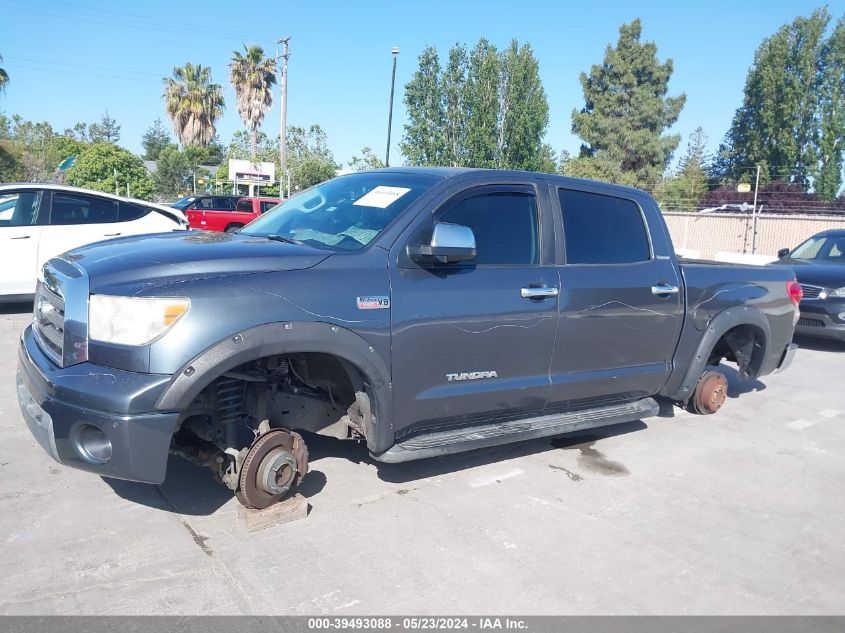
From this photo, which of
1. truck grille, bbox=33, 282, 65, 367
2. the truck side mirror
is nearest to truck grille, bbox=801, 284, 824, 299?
the truck side mirror

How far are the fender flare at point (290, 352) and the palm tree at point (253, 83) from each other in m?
49.4

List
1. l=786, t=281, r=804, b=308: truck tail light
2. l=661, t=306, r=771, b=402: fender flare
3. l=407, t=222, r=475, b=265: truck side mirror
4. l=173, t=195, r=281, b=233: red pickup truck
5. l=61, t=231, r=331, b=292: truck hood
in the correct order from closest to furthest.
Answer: l=61, t=231, r=331, b=292: truck hood, l=407, t=222, r=475, b=265: truck side mirror, l=661, t=306, r=771, b=402: fender flare, l=786, t=281, r=804, b=308: truck tail light, l=173, t=195, r=281, b=233: red pickup truck

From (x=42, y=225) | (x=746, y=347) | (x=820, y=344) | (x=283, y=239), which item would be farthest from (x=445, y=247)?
(x=820, y=344)

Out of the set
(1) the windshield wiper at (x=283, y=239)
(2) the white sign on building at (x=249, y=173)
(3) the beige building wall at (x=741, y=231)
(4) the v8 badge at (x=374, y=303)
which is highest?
(2) the white sign on building at (x=249, y=173)

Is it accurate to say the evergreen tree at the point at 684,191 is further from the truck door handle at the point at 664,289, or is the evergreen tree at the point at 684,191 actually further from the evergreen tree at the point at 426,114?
the truck door handle at the point at 664,289

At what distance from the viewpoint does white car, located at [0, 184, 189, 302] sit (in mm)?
8828

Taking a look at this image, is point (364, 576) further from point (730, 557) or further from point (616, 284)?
point (616, 284)

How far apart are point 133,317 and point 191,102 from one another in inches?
2237

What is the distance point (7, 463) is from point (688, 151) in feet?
272

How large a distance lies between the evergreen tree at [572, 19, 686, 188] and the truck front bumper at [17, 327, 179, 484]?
5323 centimetres

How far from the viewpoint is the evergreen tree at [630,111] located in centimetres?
5394

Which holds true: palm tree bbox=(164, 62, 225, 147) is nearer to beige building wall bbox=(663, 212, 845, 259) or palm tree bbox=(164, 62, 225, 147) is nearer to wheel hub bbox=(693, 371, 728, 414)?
beige building wall bbox=(663, 212, 845, 259)

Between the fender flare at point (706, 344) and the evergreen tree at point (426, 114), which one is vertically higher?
the evergreen tree at point (426, 114)

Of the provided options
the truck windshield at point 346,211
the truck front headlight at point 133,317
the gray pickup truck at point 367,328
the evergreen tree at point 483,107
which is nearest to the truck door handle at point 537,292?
the gray pickup truck at point 367,328
